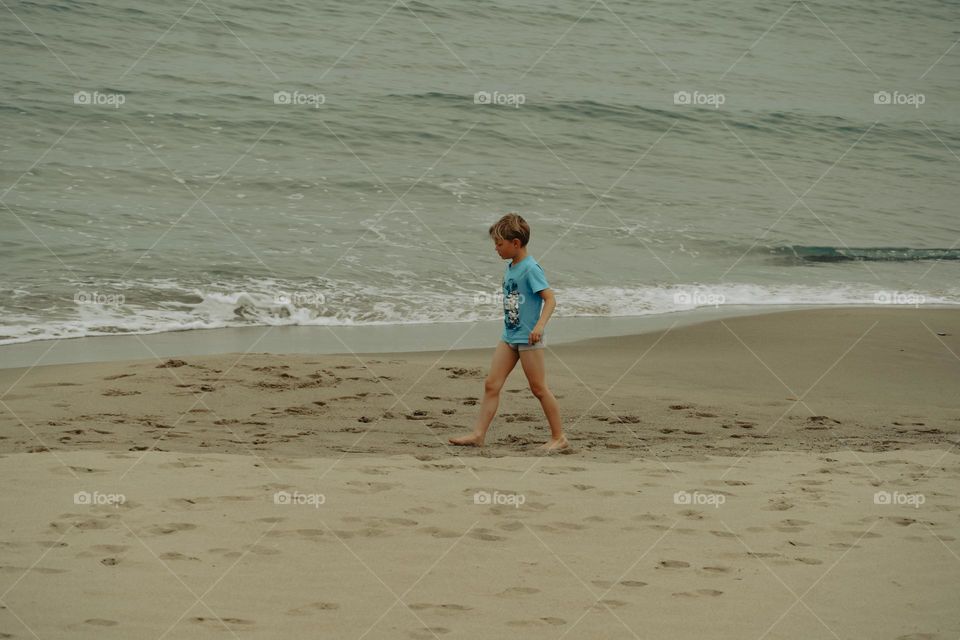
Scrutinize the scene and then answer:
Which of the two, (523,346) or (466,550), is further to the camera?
(523,346)

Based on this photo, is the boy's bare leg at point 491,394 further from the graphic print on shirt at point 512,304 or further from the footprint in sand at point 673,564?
the footprint in sand at point 673,564

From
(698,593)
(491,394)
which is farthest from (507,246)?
(698,593)

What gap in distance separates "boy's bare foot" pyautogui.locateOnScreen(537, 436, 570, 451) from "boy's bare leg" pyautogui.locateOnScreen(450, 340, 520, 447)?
370 mm

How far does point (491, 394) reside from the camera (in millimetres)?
6488

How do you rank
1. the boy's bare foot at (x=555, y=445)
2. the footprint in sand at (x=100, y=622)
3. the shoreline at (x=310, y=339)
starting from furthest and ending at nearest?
1. the shoreline at (x=310, y=339)
2. the boy's bare foot at (x=555, y=445)
3. the footprint in sand at (x=100, y=622)

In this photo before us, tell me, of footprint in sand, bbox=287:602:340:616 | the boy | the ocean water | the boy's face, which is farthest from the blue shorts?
the ocean water

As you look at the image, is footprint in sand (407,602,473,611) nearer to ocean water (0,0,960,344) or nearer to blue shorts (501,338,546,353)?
blue shorts (501,338,546,353)

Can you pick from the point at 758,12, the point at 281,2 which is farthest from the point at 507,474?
the point at 758,12

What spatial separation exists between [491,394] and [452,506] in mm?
1648

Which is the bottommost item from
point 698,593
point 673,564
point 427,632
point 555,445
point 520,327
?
point 427,632

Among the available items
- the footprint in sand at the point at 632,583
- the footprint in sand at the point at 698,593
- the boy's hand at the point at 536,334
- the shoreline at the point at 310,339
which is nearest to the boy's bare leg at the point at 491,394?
the boy's hand at the point at 536,334

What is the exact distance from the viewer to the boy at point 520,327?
6383mm

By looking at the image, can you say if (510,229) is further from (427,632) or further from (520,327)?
(427,632)

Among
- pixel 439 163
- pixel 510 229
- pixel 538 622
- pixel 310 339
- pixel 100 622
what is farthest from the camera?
pixel 439 163
